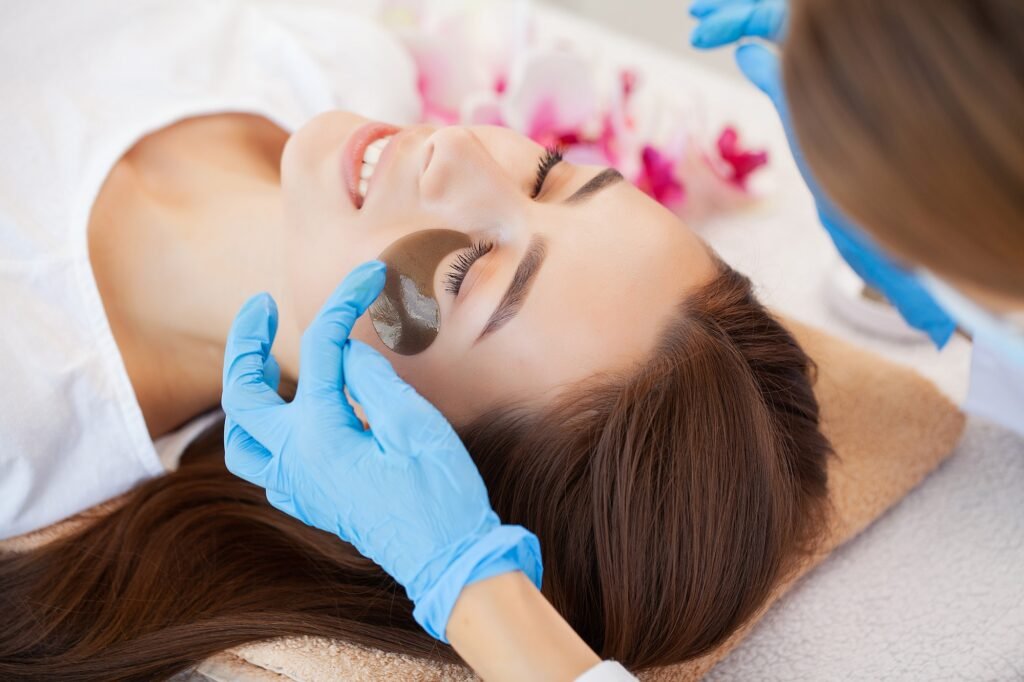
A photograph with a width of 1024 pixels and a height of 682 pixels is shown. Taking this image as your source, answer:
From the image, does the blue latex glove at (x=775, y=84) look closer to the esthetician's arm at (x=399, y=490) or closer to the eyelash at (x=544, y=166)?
the eyelash at (x=544, y=166)

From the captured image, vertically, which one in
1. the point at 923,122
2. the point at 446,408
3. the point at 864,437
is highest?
the point at 923,122

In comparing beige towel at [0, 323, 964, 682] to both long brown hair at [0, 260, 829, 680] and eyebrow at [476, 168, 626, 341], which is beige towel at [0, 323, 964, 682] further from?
eyebrow at [476, 168, 626, 341]

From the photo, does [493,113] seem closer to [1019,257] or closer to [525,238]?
[525,238]

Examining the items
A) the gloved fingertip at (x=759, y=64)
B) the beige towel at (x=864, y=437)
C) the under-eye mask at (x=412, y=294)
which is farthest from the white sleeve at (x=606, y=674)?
the gloved fingertip at (x=759, y=64)

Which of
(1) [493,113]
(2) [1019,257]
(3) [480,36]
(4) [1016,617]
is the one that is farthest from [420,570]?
(3) [480,36]

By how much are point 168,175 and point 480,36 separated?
781mm

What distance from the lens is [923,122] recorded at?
20.5 inches

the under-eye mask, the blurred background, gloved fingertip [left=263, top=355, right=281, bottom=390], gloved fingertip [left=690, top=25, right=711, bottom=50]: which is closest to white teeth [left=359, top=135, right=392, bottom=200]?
the under-eye mask

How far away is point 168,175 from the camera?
55.4 inches

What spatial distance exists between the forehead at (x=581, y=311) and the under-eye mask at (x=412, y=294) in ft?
0.22

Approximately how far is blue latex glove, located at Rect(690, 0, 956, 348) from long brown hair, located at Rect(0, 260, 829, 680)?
0.60 feet

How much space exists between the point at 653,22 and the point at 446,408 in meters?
2.51

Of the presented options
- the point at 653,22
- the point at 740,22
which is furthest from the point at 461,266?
the point at 653,22

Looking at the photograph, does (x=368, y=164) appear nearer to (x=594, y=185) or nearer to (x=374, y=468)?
(x=594, y=185)
